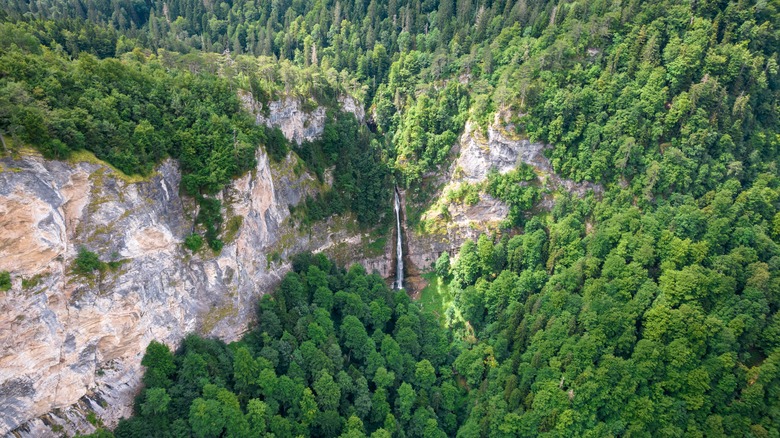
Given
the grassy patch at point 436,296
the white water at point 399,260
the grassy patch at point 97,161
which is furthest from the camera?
the white water at point 399,260

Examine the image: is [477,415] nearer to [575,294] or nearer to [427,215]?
[575,294]

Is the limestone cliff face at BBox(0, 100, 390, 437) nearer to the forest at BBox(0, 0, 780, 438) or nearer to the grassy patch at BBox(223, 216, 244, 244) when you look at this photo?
the grassy patch at BBox(223, 216, 244, 244)

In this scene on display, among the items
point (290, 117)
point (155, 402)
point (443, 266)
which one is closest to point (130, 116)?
point (290, 117)

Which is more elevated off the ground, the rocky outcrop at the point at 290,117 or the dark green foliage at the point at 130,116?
the dark green foliage at the point at 130,116

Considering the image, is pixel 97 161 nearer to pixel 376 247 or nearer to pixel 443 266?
pixel 376 247

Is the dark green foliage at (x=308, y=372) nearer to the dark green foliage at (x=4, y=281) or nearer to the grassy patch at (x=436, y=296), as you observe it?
the grassy patch at (x=436, y=296)

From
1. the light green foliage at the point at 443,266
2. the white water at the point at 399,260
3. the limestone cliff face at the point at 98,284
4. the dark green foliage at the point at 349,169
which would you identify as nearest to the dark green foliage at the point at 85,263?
the limestone cliff face at the point at 98,284
